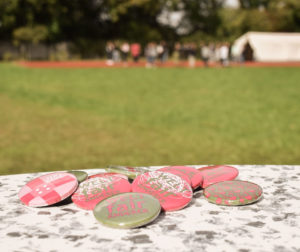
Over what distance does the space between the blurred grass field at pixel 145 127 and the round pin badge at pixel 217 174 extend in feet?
11.8

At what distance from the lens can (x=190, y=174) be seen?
4.89 ft

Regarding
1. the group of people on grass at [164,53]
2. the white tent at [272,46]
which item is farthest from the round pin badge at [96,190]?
the white tent at [272,46]

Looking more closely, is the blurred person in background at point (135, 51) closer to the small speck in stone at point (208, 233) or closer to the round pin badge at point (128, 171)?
the round pin badge at point (128, 171)

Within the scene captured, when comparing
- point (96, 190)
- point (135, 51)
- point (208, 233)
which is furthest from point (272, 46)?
→ point (208, 233)

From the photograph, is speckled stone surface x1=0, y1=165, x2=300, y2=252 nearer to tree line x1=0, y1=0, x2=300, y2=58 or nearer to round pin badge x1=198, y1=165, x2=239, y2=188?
round pin badge x1=198, y1=165, x2=239, y2=188

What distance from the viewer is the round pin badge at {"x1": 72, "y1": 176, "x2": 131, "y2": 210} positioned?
1.25 meters

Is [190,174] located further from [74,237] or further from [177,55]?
[177,55]

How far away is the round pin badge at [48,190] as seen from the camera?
125 centimetres

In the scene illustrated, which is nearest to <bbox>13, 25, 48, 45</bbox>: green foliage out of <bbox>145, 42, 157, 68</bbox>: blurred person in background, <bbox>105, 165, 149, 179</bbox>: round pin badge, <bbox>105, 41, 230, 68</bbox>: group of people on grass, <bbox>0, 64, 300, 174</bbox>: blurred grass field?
<bbox>105, 41, 230, 68</bbox>: group of people on grass

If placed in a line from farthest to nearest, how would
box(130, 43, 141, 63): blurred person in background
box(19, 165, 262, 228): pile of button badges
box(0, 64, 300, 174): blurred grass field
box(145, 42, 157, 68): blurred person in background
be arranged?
1. box(130, 43, 141, 63): blurred person in background
2. box(145, 42, 157, 68): blurred person in background
3. box(0, 64, 300, 174): blurred grass field
4. box(19, 165, 262, 228): pile of button badges

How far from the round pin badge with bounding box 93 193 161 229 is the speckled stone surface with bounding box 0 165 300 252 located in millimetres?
29

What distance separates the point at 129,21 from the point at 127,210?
43.1m

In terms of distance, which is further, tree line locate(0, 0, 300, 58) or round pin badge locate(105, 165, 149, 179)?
tree line locate(0, 0, 300, 58)

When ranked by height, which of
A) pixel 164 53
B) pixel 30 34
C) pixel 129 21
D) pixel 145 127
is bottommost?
pixel 145 127
